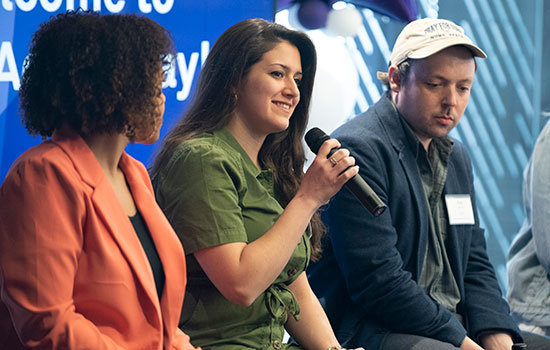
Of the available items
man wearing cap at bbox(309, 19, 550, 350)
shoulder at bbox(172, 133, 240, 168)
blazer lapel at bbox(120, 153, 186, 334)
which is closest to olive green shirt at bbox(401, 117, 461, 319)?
man wearing cap at bbox(309, 19, 550, 350)

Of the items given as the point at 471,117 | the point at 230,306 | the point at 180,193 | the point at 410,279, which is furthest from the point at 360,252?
the point at 471,117

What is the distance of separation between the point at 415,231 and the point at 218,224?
886 millimetres

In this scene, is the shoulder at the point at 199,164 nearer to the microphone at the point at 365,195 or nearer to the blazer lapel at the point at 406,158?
the microphone at the point at 365,195

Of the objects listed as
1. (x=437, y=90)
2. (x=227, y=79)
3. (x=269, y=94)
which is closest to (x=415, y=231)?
(x=437, y=90)

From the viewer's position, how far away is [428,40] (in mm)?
2428

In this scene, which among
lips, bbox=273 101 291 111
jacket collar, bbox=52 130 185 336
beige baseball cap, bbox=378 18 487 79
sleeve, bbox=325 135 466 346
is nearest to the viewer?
jacket collar, bbox=52 130 185 336

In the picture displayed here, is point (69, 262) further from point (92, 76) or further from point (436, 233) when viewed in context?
point (436, 233)

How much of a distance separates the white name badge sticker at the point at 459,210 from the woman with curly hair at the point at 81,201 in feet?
4.40

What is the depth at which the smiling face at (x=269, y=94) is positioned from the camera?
1931 mm

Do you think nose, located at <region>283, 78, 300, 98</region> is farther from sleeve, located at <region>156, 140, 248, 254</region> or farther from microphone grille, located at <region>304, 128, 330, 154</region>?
sleeve, located at <region>156, 140, 248, 254</region>

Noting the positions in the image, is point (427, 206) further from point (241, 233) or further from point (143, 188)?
point (143, 188)

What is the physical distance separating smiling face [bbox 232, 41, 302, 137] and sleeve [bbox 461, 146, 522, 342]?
96cm

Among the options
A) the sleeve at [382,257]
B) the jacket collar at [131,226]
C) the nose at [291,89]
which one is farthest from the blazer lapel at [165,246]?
the sleeve at [382,257]

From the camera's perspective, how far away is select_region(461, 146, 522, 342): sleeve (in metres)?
2.38
